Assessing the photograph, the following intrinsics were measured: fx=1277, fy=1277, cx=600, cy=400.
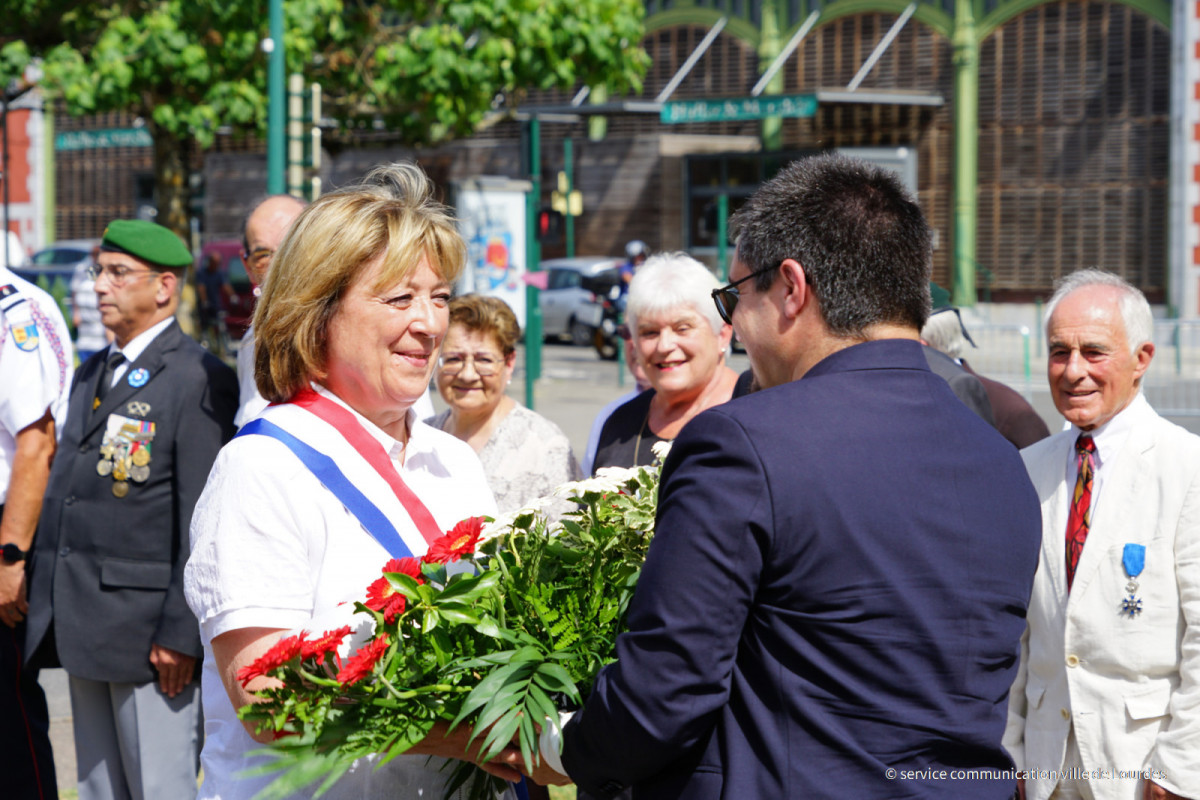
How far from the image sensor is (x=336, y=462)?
7.70ft

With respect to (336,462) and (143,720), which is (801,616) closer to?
(336,462)

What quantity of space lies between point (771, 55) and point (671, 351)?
2558cm

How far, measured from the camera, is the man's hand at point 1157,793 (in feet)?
9.84

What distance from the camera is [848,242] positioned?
205 cm

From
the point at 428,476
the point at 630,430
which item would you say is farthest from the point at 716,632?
the point at 630,430

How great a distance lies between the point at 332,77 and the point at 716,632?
15.4 metres

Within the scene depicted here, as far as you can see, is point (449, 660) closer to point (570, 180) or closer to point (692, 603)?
point (692, 603)

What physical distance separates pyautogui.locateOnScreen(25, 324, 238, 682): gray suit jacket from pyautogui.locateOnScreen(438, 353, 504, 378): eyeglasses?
96 cm

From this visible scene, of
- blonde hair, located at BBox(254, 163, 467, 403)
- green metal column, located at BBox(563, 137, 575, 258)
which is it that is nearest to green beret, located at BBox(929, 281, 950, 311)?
blonde hair, located at BBox(254, 163, 467, 403)

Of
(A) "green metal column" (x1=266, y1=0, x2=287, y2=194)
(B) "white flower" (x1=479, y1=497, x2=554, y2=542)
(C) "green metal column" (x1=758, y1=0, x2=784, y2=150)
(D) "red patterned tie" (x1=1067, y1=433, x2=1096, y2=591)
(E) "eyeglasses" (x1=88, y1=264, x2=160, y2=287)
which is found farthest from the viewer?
(C) "green metal column" (x1=758, y1=0, x2=784, y2=150)

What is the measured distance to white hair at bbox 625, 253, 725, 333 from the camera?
13.9ft

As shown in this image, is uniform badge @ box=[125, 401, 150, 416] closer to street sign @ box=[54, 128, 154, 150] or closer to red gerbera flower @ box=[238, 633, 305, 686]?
red gerbera flower @ box=[238, 633, 305, 686]

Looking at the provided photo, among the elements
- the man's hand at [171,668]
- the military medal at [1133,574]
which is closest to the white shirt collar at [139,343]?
the man's hand at [171,668]

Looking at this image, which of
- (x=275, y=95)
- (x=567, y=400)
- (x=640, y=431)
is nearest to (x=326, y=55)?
(x=275, y=95)
